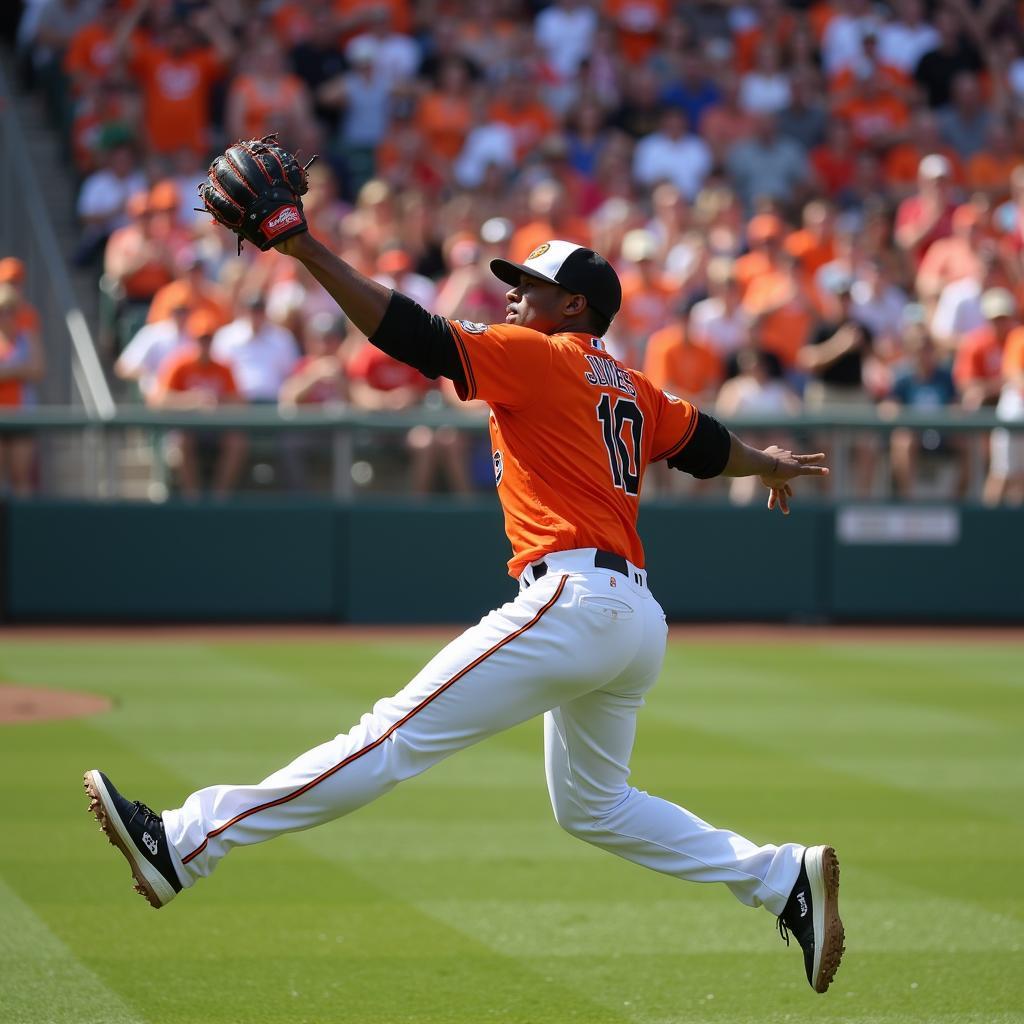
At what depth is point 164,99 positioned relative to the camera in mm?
17000

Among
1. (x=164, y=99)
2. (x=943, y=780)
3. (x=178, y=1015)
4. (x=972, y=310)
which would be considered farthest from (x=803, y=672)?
(x=164, y=99)

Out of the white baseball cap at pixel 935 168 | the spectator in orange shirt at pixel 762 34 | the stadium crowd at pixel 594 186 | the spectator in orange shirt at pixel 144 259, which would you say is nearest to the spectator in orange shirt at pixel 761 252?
the stadium crowd at pixel 594 186

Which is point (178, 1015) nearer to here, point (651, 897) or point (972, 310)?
point (651, 897)

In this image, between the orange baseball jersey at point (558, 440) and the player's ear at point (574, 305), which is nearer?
the orange baseball jersey at point (558, 440)

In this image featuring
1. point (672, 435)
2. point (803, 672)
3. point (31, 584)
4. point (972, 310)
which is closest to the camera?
point (672, 435)

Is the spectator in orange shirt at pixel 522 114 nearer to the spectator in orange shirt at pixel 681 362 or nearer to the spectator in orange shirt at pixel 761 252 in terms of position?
the spectator in orange shirt at pixel 761 252

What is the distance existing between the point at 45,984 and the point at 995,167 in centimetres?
1563

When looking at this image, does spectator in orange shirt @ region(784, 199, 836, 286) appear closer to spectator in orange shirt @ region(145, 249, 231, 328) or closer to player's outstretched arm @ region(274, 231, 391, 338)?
spectator in orange shirt @ region(145, 249, 231, 328)

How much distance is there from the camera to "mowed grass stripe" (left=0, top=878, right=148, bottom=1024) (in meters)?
4.73

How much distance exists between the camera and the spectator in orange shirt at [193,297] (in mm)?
14148

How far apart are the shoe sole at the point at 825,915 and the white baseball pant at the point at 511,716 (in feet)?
0.20

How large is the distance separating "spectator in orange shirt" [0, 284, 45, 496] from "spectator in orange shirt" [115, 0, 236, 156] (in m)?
3.59

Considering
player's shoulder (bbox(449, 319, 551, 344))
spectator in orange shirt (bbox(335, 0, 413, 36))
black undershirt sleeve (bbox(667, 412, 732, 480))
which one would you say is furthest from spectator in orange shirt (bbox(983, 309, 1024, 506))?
player's shoulder (bbox(449, 319, 551, 344))

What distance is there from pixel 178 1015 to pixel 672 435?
2200 mm
